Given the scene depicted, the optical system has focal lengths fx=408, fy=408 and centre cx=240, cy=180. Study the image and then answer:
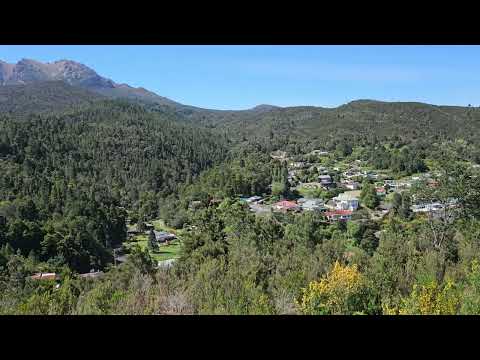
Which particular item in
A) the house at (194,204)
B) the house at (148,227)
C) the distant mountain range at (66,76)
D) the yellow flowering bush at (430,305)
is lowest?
the house at (148,227)

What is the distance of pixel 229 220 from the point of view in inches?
677

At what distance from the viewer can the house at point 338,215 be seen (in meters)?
21.3

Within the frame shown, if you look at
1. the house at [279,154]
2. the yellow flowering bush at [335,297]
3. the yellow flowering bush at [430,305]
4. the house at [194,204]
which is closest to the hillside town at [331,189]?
the house at [279,154]

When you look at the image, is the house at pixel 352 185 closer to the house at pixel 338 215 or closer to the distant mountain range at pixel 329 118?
the house at pixel 338 215

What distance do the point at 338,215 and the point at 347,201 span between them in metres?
3.00

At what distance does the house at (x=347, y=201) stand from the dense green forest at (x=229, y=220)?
4.03 feet

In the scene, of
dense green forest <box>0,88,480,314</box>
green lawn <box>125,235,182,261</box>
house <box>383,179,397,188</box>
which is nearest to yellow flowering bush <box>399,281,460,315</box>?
dense green forest <box>0,88,480,314</box>

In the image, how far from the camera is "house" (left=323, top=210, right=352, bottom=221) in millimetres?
21280

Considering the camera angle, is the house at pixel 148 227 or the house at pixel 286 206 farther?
the house at pixel 148 227

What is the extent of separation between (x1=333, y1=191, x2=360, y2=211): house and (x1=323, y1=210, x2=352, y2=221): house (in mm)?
889

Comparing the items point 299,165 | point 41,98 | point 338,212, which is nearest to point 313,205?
point 338,212

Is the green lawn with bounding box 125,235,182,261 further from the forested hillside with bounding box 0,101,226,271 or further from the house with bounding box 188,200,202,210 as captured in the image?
the house with bounding box 188,200,202,210

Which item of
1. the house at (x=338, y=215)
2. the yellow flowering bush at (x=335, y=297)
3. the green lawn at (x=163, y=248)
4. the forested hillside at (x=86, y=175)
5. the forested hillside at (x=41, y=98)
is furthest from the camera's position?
the forested hillside at (x=41, y=98)
